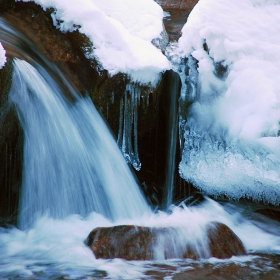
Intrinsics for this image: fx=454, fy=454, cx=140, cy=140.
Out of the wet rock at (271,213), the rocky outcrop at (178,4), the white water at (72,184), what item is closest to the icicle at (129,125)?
the white water at (72,184)

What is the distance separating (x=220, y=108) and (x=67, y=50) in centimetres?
159

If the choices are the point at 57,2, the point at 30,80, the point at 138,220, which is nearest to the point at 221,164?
the point at 138,220

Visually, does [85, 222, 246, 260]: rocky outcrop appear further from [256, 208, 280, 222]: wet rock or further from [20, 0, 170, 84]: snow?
[20, 0, 170, 84]: snow

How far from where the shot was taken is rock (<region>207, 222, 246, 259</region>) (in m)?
3.49

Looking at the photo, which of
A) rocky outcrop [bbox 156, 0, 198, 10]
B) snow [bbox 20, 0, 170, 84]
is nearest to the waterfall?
snow [bbox 20, 0, 170, 84]

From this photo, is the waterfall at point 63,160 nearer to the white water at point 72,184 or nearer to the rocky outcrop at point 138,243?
the white water at point 72,184

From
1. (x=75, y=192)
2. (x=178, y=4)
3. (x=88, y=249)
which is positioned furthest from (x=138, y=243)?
(x=178, y=4)

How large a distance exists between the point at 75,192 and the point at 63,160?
1.03 ft

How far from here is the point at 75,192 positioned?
415 cm

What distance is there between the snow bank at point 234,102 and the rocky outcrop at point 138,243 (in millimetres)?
873

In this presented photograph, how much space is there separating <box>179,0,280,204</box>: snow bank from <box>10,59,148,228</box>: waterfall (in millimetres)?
882

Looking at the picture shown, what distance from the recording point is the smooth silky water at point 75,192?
3691 mm

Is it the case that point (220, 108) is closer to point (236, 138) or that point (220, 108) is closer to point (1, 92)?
point (236, 138)

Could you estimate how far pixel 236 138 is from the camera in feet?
13.9
